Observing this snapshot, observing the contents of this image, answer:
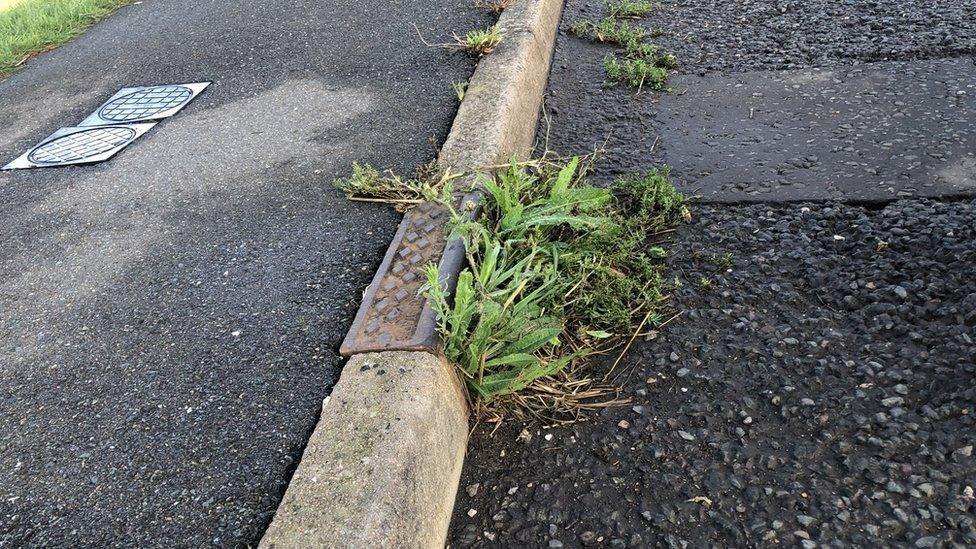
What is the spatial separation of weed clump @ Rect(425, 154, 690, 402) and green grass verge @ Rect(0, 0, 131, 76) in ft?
14.2

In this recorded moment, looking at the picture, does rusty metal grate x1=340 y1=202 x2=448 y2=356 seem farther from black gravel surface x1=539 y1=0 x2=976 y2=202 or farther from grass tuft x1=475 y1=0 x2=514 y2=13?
grass tuft x1=475 y1=0 x2=514 y2=13

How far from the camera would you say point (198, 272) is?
101 inches

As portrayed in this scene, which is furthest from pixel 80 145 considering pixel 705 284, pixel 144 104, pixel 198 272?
pixel 705 284

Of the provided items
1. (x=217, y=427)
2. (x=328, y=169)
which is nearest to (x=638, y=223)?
(x=328, y=169)

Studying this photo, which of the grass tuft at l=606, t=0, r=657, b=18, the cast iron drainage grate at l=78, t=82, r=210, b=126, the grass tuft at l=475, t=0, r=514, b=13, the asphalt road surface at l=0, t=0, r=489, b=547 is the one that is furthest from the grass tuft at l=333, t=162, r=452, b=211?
the grass tuft at l=606, t=0, r=657, b=18

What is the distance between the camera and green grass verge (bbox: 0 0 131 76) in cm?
512

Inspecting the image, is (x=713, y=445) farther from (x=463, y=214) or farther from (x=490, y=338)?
(x=463, y=214)

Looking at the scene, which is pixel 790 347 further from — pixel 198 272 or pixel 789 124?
pixel 198 272

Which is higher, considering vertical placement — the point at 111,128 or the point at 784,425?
the point at 111,128

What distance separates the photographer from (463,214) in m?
A: 2.47

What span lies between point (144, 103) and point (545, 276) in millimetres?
2868

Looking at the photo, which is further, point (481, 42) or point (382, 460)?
point (481, 42)

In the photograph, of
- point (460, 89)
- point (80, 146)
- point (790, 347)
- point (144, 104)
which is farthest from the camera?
point (144, 104)

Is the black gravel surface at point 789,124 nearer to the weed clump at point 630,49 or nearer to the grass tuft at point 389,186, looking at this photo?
the weed clump at point 630,49
